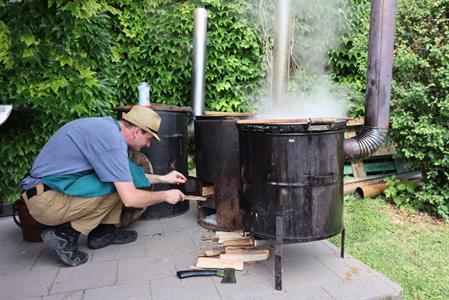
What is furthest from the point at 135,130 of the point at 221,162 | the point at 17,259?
the point at 17,259

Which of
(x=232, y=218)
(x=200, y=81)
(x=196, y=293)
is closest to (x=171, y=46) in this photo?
(x=200, y=81)

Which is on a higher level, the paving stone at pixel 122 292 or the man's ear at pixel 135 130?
the man's ear at pixel 135 130

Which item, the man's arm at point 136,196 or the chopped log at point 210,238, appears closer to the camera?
the man's arm at point 136,196

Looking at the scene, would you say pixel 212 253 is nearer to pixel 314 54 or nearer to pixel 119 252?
pixel 119 252

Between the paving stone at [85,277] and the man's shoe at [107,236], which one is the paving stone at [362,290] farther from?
the man's shoe at [107,236]

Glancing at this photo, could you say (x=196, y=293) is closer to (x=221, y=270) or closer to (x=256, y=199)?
(x=221, y=270)

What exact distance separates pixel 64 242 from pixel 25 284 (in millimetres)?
366

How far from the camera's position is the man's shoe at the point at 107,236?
3.09 metres

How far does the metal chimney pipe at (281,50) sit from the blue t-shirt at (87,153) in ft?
5.63

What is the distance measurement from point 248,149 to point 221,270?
90 cm

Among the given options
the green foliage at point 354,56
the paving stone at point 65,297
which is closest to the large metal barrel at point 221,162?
the paving stone at point 65,297

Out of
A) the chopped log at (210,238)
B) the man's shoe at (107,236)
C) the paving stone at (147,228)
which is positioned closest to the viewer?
the man's shoe at (107,236)

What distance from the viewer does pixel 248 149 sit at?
2.49 meters

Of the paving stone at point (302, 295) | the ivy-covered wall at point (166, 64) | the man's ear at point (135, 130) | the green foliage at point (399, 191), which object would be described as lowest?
the paving stone at point (302, 295)
